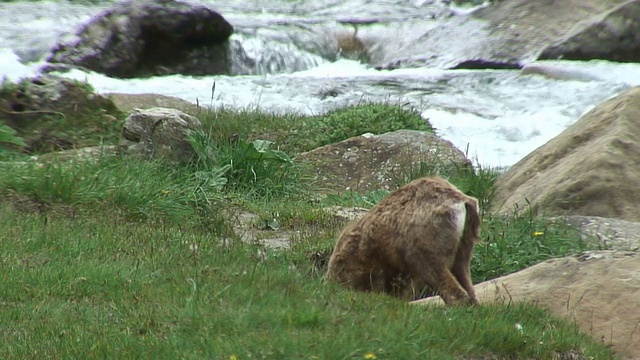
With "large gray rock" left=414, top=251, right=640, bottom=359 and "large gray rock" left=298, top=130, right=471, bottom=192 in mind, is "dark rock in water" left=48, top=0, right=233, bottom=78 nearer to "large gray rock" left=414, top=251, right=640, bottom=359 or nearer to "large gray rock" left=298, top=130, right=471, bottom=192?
"large gray rock" left=298, top=130, right=471, bottom=192

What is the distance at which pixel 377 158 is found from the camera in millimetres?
11500

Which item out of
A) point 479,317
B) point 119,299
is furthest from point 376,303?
point 119,299

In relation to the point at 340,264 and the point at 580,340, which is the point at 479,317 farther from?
the point at 340,264

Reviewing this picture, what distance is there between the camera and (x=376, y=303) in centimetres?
578

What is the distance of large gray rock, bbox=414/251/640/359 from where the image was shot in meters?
5.79

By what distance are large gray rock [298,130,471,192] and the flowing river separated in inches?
73.2

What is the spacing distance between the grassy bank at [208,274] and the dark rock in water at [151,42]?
8.91 m

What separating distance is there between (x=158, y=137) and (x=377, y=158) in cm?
289

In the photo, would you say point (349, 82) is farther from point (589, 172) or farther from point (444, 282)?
point (444, 282)

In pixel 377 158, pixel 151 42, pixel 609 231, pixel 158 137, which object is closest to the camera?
pixel 609 231

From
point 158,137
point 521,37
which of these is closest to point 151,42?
point 521,37

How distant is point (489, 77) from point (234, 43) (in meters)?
5.24

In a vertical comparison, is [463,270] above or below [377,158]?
above

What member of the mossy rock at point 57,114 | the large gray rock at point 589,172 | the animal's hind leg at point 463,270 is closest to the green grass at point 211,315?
the animal's hind leg at point 463,270
